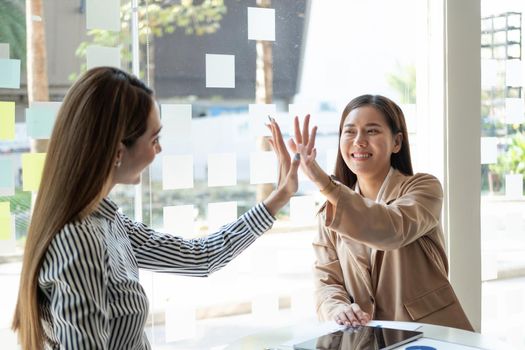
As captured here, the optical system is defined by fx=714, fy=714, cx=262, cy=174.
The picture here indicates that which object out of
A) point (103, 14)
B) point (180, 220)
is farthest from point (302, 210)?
point (103, 14)

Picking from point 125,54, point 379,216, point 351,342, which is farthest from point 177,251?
point 125,54

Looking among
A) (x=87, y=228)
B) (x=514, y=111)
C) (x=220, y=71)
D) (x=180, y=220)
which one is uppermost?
(x=220, y=71)

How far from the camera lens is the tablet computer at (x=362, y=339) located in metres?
1.90

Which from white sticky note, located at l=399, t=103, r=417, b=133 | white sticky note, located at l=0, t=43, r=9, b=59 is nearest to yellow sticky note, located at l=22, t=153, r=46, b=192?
white sticky note, located at l=0, t=43, r=9, b=59

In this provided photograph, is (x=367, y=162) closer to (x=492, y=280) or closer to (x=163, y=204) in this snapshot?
(x=163, y=204)

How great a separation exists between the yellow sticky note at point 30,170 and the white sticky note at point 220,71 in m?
0.76

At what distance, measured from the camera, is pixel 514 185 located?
12.8 ft

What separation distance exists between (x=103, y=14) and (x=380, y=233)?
130 centimetres

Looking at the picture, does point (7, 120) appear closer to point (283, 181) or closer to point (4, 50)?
point (4, 50)

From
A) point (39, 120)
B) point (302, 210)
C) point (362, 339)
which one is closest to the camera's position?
point (362, 339)

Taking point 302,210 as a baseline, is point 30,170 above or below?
above

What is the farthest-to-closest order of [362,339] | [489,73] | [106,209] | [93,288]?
[489,73]
[362,339]
[106,209]
[93,288]

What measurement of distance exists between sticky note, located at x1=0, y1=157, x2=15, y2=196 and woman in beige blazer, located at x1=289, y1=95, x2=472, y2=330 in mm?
989

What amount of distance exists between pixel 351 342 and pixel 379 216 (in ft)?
1.58
